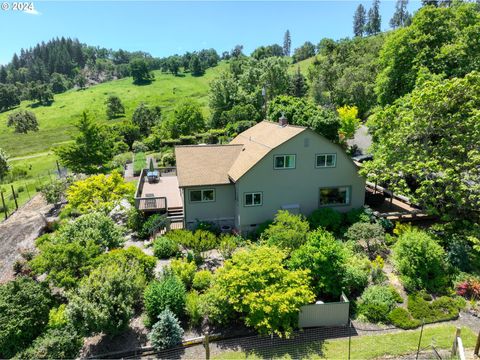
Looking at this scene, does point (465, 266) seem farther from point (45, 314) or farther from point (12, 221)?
point (12, 221)

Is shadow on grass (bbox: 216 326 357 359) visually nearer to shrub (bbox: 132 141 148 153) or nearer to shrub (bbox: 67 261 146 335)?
shrub (bbox: 67 261 146 335)

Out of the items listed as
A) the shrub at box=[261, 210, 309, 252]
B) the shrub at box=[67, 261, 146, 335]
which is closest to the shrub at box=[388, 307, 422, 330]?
the shrub at box=[261, 210, 309, 252]

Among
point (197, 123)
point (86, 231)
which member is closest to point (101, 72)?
point (197, 123)

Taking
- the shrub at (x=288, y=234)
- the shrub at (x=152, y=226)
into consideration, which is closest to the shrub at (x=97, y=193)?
the shrub at (x=152, y=226)

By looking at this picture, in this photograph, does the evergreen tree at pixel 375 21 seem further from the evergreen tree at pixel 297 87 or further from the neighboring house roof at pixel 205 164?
the neighboring house roof at pixel 205 164

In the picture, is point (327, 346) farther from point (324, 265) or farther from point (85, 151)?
point (85, 151)

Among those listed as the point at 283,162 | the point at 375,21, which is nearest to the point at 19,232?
the point at 283,162
